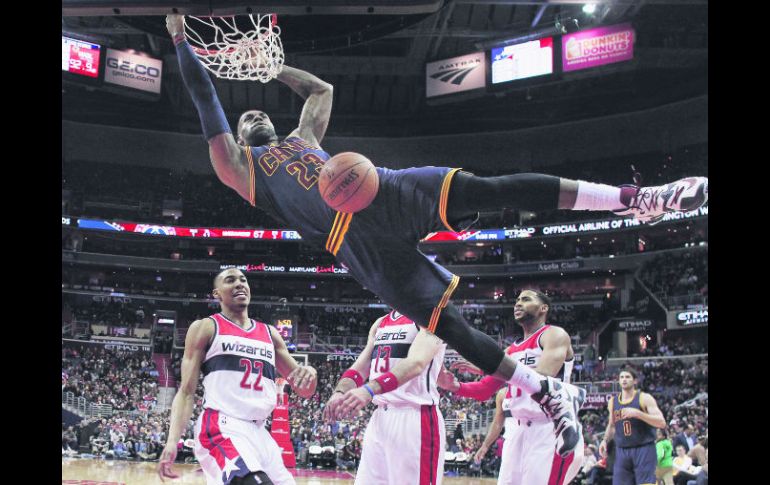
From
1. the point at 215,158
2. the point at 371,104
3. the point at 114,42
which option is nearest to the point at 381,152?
the point at 371,104

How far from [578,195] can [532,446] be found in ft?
7.59

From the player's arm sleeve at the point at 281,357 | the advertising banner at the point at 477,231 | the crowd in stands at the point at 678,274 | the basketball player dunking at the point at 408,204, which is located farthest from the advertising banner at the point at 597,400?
the player's arm sleeve at the point at 281,357

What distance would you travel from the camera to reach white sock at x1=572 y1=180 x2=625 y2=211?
442 cm

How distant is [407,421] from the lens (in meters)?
5.40

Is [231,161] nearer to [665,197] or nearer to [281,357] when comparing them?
[281,357]

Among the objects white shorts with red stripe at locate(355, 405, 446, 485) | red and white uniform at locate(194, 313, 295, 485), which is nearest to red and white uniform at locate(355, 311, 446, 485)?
white shorts with red stripe at locate(355, 405, 446, 485)

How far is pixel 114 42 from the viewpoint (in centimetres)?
1938

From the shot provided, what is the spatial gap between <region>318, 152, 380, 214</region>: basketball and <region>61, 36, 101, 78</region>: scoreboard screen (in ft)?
44.6

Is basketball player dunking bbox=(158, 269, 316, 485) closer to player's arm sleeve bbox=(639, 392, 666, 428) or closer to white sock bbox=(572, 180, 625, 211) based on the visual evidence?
white sock bbox=(572, 180, 625, 211)

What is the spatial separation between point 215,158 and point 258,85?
1197 cm

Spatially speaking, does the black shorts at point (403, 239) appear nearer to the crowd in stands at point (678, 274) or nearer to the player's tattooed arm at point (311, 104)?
the player's tattooed arm at point (311, 104)

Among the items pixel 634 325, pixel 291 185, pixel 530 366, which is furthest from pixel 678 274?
pixel 291 185
